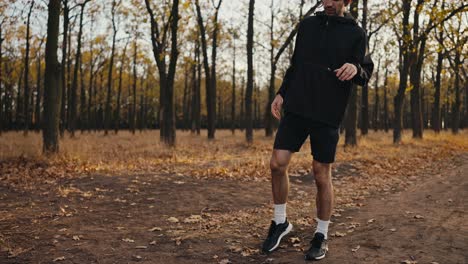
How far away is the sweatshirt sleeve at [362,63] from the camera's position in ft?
11.6

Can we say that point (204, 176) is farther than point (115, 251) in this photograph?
Yes

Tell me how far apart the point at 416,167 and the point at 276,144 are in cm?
862

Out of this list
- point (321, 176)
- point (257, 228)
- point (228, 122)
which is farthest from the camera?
point (228, 122)

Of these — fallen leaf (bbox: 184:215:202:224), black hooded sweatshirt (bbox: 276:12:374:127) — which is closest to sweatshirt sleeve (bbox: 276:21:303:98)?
black hooded sweatshirt (bbox: 276:12:374:127)

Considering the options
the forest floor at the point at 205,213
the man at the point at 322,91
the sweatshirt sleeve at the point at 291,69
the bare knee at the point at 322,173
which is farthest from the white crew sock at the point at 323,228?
the sweatshirt sleeve at the point at 291,69

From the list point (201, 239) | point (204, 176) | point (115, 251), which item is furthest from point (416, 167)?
point (115, 251)

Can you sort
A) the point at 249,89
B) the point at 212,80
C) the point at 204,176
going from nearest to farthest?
the point at 204,176 < the point at 249,89 < the point at 212,80

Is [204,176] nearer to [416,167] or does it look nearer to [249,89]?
[416,167]

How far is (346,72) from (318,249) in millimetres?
1592

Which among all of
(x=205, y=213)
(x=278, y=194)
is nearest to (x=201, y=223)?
(x=205, y=213)

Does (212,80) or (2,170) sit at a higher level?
(212,80)

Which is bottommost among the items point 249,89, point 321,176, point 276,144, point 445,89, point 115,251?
point 115,251

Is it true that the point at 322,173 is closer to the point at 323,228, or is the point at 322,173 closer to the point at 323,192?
the point at 323,192

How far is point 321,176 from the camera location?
3.72 m
